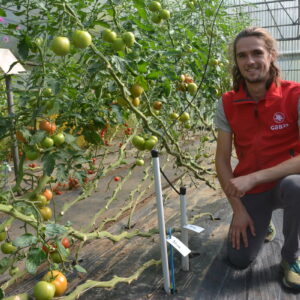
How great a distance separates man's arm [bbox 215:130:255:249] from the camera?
141cm

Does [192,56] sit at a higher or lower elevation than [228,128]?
higher

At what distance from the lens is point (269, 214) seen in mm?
1508

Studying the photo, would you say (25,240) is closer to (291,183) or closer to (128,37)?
(128,37)

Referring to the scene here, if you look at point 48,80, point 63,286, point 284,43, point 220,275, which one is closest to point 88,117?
point 48,80

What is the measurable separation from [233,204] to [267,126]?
14.3 inches

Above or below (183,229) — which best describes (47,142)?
above

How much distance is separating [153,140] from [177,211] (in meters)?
0.77

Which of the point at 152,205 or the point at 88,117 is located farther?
the point at 152,205

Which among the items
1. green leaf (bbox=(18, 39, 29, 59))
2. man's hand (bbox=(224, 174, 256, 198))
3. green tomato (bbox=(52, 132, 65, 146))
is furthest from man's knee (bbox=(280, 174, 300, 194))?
green leaf (bbox=(18, 39, 29, 59))

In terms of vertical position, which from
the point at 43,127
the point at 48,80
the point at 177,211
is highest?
the point at 48,80

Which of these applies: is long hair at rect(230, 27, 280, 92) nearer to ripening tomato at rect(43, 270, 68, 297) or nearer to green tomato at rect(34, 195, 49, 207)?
green tomato at rect(34, 195, 49, 207)

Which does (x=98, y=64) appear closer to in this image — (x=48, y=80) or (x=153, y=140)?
(x=48, y=80)

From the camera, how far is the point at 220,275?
1405mm

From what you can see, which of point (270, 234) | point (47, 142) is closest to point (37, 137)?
point (47, 142)
